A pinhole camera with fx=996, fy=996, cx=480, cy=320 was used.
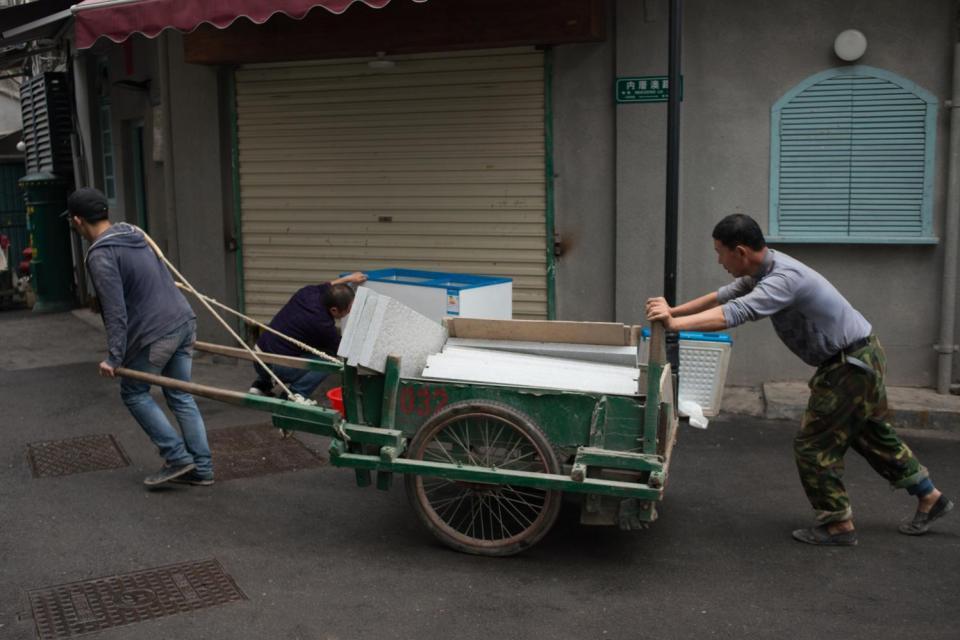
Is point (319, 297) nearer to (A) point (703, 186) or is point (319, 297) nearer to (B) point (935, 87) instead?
(A) point (703, 186)

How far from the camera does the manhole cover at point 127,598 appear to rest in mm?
4250

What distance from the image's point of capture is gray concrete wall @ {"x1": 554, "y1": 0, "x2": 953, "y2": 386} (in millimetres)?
7664

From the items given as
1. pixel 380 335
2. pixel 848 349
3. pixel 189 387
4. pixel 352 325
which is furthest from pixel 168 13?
pixel 848 349

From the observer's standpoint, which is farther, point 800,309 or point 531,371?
point 531,371

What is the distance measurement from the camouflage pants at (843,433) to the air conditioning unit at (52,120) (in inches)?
465

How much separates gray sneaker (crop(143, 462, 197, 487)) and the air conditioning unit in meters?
9.21

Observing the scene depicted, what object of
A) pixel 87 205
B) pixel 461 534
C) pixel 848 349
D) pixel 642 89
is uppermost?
pixel 642 89

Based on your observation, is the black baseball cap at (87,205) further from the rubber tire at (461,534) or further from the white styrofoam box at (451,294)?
the rubber tire at (461,534)

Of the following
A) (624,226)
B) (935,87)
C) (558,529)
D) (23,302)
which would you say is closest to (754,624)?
(558,529)

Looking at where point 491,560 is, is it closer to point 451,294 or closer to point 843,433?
point 843,433

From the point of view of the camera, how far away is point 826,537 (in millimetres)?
5105

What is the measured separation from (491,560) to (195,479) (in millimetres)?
2201

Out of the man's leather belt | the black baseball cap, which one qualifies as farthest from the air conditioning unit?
the man's leather belt

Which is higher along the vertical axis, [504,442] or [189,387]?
[189,387]
